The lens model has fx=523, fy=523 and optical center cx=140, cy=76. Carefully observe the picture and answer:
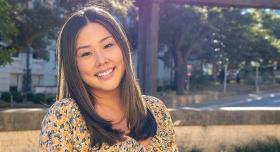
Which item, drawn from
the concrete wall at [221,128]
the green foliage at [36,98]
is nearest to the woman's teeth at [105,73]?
the concrete wall at [221,128]

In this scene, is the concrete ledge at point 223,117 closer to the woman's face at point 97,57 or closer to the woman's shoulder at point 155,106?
the woman's shoulder at point 155,106

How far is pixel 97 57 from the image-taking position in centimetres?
195

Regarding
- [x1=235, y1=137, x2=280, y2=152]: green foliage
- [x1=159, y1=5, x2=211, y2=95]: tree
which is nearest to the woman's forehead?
[x1=235, y1=137, x2=280, y2=152]: green foliage

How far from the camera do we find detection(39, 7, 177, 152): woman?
70.7 inches

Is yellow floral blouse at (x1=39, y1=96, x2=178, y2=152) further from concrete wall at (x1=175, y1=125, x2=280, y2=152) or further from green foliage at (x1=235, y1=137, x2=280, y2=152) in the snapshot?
green foliage at (x1=235, y1=137, x2=280, y2=152)

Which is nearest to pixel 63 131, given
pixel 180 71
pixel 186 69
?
pixel 180 71

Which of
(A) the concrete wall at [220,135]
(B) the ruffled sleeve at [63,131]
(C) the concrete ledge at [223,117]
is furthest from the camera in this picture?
(A) the concrete wall at [220,135]

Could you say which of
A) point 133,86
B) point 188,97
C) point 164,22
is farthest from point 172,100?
point 133,86

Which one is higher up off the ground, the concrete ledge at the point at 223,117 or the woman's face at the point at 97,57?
the woman's face at the point at 97,57

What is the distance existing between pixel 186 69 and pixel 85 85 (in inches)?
1419

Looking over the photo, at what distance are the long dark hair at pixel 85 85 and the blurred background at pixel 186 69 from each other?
0.92 ft

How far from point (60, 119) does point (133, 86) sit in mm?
430

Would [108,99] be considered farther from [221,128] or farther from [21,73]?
[21,73]

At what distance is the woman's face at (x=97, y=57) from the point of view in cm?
193
